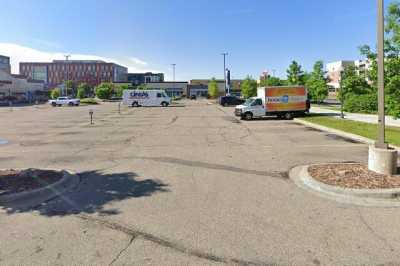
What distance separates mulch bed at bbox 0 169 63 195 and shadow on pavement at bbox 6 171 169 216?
2.04 ft

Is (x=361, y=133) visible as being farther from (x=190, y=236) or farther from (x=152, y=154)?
(x=190, y=236)

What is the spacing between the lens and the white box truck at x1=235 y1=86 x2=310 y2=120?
24.4 m

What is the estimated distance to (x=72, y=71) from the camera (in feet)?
453

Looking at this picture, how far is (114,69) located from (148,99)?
3859 inches

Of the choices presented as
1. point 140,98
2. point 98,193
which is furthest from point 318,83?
point 98,193

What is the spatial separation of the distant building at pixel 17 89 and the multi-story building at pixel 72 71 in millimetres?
47602

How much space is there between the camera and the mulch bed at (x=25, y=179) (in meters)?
6.20

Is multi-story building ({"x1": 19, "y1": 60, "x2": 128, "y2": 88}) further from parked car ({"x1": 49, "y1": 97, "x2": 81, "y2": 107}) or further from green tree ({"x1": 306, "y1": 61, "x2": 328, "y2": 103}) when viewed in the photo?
green tree ({"x1": 306, "y1": 61, "x2": 328, "y2": 103})

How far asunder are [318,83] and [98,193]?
40.2 meters

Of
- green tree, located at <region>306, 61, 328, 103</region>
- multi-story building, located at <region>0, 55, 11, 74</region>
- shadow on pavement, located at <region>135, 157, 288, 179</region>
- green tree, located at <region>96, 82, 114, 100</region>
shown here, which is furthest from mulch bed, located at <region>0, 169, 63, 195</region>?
multi-story building, located at <region>0, 55, 11, 74</region>

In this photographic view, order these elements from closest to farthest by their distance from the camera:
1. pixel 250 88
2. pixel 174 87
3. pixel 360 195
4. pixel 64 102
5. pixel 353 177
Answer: pixel 360 195, pixel 353 177, pixel 64 102, pixel 250 88, pixel 174 87

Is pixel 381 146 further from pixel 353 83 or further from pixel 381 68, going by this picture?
pixel 353 83

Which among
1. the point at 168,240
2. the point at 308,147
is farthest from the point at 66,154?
the point at 308,147

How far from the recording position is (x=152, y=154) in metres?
10.3
